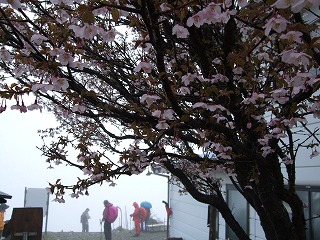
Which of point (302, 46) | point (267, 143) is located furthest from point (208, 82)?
point (267, 143)

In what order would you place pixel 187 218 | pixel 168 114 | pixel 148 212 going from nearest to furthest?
pixel 168 114 → pixel 187 218 → pixel 148 212

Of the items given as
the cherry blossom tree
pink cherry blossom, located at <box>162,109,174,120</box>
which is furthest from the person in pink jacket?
pink cherry blossom, located at <box>162,109,174,120</box>

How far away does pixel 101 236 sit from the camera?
15.3m

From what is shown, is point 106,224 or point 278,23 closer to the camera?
point 278,23

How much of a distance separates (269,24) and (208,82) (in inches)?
40.5

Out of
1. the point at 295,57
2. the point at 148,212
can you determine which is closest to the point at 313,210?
the point at 295,57

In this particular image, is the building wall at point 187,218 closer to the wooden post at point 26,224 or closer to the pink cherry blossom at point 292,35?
the wooden post at point 26,224

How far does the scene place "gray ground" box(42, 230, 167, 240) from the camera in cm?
1518

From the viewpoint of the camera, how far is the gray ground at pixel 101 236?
1518cm

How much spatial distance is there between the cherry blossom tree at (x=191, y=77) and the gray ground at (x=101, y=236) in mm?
11400

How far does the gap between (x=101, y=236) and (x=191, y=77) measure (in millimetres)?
14269

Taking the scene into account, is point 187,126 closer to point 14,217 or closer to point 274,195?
point 274,195

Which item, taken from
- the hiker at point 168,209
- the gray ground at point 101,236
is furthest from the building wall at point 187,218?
the gray ground at point 101,236

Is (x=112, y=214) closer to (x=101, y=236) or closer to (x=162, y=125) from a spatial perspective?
(x=101, y=236)
